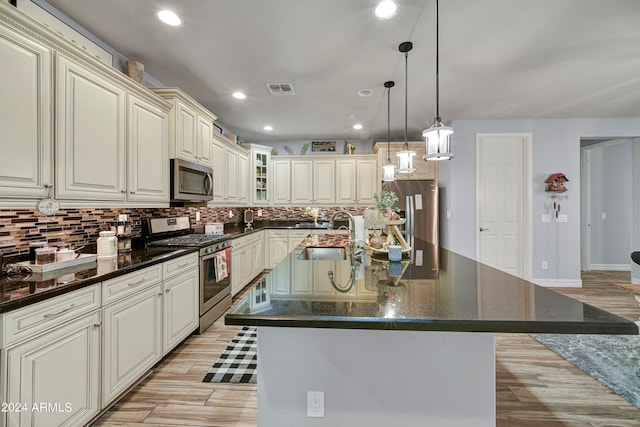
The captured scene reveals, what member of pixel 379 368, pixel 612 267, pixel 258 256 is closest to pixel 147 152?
pixel 379 368

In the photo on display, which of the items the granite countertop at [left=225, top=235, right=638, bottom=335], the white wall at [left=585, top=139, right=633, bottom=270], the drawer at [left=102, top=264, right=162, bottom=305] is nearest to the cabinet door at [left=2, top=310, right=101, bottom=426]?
the drawer at [left=102, top=264, right=162, bottom=305]

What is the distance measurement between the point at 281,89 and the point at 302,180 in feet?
7.59

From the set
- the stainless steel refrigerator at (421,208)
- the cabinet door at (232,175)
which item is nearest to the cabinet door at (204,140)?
the cabinet door at (232,175)

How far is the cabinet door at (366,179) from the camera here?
5191 millimetres

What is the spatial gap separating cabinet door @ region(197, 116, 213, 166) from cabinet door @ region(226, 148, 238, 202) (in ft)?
2.32

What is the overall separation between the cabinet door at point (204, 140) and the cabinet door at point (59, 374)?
79.8 inches

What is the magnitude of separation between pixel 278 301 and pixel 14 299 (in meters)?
1.13

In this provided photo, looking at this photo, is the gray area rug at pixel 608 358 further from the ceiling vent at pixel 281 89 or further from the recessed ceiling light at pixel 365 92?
the ceiling vent at pixel 281 89

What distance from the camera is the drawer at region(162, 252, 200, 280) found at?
2156mm

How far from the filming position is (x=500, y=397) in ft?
6.06

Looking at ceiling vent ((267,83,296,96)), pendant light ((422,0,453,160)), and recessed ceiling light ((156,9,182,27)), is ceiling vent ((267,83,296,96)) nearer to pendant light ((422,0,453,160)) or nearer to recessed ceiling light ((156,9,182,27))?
recessed ceiling light ((156,9,182,27))

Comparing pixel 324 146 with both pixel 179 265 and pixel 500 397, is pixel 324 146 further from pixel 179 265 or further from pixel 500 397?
pixel 500 397

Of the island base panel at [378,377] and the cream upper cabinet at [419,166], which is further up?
the cream upper cabinet at [419,166]

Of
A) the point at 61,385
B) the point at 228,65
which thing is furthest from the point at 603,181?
the point at 61,385
